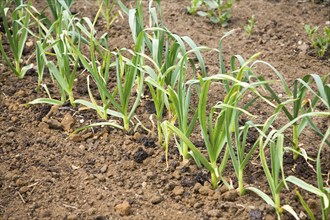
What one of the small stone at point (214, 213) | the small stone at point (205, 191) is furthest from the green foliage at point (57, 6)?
the small stone at point (214, 213)

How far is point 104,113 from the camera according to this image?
2.76 meters

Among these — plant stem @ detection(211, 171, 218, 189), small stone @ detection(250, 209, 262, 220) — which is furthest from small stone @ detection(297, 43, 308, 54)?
small stone @ detection(250, 209, 262, 220)

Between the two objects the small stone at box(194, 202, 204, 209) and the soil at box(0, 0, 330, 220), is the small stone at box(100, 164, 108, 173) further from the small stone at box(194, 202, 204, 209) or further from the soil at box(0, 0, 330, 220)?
the small stone at box(194, 202, 204, 209)

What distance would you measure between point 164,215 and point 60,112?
0.91 m

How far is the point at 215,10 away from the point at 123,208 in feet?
6.31

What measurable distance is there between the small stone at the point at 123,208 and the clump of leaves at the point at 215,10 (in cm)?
169

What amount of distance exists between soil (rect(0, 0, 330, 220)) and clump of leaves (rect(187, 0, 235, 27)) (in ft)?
1.21

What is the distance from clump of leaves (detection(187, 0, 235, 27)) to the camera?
11.8 ft

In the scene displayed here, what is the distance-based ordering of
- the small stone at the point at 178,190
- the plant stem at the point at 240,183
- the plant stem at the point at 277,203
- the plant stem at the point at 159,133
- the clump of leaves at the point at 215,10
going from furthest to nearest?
the clump of leaves at the point at 215,10 < the plant stem at the point at 159,133 < the small stone at the point at 178,190 < the plant stem at the point at 240,183 < the plant stem at the point at 277,203

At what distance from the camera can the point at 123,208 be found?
227cm

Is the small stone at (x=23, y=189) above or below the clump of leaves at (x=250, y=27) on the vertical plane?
below

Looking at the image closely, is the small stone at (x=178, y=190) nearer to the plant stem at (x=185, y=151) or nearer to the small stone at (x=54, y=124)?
the plant stem at (x=185, y=151)

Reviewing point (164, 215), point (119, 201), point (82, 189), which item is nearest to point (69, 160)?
point (82, 189)

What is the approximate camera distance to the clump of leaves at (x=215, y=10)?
360cm
